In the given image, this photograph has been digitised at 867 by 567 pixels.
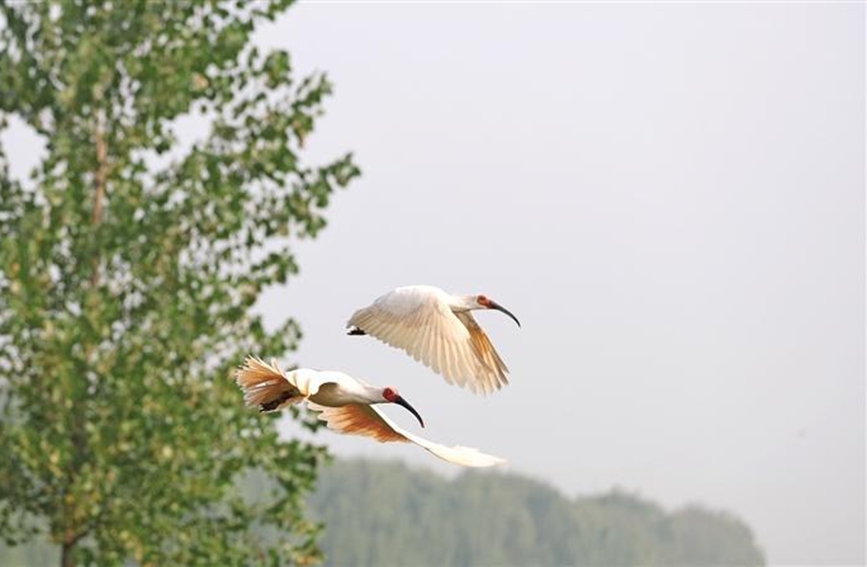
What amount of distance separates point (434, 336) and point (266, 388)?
3.89ft

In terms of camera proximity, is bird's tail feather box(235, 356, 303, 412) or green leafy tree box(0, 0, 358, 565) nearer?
bird's tail feather box(235, 356, 303, 412)

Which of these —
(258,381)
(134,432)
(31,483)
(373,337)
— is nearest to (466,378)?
(373,337)

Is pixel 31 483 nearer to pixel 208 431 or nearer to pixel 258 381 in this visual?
pixel 208 431

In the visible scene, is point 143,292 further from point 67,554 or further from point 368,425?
point 368,425

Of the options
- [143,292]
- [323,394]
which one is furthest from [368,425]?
[143,292]

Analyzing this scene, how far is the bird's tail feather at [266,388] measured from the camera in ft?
24.6

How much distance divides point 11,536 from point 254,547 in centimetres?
263

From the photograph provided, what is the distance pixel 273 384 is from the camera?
7.52m

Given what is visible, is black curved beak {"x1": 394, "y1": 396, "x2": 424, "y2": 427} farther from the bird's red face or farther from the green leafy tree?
the green leafy tree

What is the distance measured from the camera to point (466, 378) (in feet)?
27.5

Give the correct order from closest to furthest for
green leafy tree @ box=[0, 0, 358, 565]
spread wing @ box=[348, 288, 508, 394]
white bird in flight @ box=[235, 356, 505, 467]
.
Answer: white bird in flight @ box=[235, 356, 505, 467], spread wing @ box=[348, 288, 508, 394], green leafy tree @ box=[0, 0, 358, 565]

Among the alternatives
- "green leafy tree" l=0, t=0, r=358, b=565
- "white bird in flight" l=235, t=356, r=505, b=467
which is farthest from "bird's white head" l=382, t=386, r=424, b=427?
"green leafy tree" l=0, t=0, r=358, b=565

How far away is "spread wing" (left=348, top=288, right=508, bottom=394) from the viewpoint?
330 inches

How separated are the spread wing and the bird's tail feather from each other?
876mm
